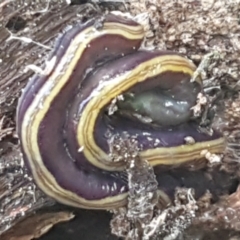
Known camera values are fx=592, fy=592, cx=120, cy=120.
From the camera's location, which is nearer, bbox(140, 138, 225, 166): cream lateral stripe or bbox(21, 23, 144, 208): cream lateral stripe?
bbox(21, 23, 144, 208): cream lateral stripe

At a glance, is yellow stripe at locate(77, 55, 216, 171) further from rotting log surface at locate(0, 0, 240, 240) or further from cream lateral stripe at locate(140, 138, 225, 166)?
rotting log surface at locate(0, 0, 240, 240)

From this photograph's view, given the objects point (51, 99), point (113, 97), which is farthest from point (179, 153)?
point (51, 99)

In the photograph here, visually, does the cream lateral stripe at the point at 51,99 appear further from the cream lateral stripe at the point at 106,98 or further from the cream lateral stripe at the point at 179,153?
the cream lateral stripe at the point at 179,153

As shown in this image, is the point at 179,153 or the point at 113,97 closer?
the point at 113,97

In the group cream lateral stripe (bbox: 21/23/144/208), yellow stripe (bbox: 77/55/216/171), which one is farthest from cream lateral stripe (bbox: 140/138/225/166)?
cream lateral stripe (bbox: 21/23/144/208)

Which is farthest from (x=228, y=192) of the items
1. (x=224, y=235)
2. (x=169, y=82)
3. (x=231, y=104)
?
(x=169, y=82)

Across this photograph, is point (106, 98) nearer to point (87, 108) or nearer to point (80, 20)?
point (87, 108)

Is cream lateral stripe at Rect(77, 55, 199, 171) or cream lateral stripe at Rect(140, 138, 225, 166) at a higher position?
cream lateral stripe at Rect(77, 55, 199, 171)
